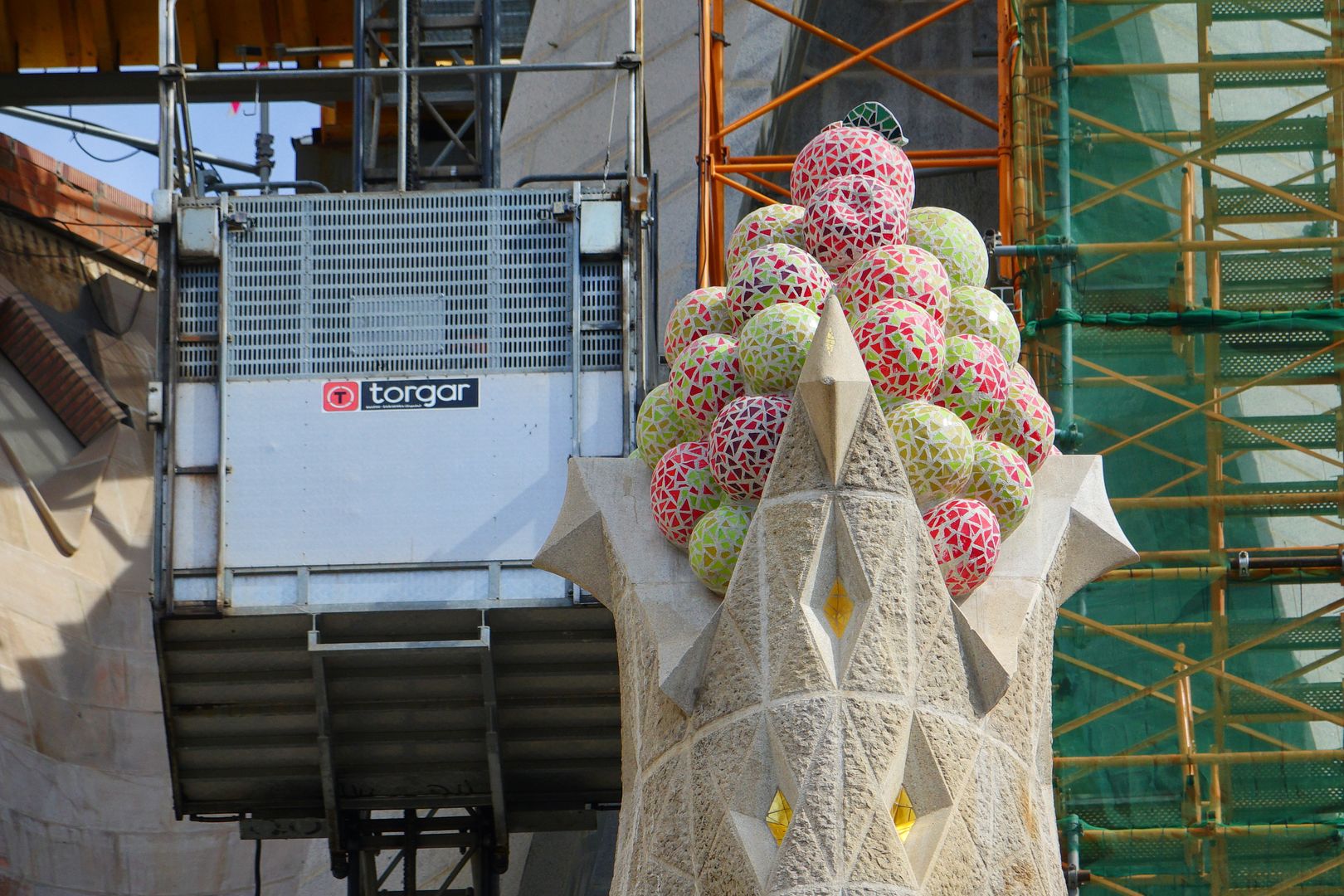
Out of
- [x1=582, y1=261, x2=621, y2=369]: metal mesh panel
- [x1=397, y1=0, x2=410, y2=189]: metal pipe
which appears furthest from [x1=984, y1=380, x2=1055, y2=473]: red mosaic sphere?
[x1=397, y1=0, x2=410, y2=189]: metal pipe

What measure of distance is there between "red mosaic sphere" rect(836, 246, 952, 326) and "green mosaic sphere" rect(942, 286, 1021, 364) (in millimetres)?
128

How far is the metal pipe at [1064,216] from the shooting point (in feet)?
50.2

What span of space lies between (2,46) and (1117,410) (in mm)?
15577

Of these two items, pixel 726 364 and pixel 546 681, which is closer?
pixel 726 364

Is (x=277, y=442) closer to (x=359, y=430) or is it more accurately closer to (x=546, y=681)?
(x=359, y=430)

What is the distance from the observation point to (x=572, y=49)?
73.0 feet

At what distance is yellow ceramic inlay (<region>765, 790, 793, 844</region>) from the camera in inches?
329

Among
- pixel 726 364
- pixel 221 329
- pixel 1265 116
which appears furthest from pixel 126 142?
pixel 726 364

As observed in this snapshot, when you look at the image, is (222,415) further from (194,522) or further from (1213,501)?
(1213,501)

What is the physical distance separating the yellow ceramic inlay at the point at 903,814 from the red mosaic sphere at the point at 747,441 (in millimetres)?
1355

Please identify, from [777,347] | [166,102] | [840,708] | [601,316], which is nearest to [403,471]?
[601,316]

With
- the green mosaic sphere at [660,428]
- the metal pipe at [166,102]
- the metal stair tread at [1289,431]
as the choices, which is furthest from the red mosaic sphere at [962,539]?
the metal pipe at [166,102]

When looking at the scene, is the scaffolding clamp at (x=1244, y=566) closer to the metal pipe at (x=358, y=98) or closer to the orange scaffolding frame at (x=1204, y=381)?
the orange scaffolding frame at (x=1204, y=381)

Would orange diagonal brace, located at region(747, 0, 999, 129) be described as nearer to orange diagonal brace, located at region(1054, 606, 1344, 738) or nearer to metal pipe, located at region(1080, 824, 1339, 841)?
orange diagonal brace, located at region(1054, 606, 1344, 738)
